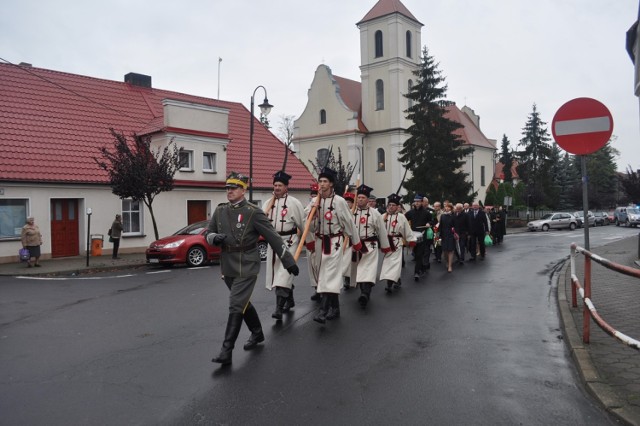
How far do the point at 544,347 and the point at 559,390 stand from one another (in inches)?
60.8

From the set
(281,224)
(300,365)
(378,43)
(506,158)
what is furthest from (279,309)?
(506,158)

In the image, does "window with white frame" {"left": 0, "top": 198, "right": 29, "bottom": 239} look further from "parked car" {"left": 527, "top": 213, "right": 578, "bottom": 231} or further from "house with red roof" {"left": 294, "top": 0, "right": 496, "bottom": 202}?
"parked car" {"left": 527, "top": 213, "right": 578, "bottom": 231}

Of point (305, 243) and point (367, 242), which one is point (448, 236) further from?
point (305, 243)

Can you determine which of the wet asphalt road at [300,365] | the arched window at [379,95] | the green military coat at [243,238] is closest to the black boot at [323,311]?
the wet asphalt road at [300,365]

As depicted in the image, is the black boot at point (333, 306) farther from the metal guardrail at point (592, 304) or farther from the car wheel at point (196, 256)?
the car wheel at point (196, 256)

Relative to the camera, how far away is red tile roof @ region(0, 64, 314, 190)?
20.5 m

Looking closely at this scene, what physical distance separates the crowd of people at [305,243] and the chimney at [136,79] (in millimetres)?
21469

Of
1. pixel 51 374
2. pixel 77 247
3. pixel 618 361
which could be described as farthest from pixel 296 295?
pixel 77 247

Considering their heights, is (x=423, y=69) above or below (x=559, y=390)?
above

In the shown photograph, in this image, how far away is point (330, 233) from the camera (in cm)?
788

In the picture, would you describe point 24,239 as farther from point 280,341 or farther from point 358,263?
point 280,341

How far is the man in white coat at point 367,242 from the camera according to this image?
9.09 metres

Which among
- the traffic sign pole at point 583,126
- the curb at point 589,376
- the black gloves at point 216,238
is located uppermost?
the traffic sign pole at point 583,126

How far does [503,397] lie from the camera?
15.2 feet
